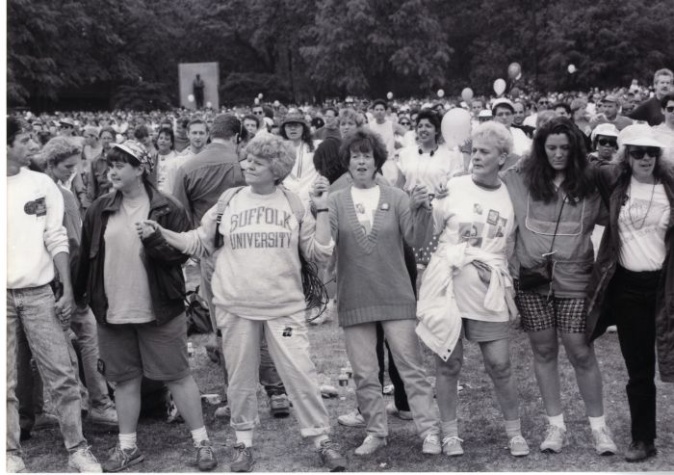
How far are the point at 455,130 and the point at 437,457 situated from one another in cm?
323

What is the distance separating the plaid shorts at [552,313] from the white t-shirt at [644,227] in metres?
0.35

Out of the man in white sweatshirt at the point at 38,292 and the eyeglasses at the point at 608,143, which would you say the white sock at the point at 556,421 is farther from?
the man in white sweatshirt at the point at 38,292

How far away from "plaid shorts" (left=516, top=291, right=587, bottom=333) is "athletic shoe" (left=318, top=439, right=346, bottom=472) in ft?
4.08

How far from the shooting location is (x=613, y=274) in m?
4.53

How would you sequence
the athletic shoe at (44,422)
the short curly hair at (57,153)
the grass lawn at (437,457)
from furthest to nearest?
the short curly hair at (57,153) < the athletic shoe at (44,422) < the grass lawn at (437,457)

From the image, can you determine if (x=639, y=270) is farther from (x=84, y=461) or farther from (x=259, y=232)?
(x=84, y=461)

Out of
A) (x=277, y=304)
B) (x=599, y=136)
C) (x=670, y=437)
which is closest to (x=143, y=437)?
(x=277, y=304)

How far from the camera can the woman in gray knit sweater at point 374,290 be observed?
477cm

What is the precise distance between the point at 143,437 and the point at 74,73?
43.3 m

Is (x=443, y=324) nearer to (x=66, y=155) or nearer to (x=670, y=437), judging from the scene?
(x=670, y=437)

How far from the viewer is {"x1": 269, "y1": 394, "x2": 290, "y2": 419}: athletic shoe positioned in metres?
5.55

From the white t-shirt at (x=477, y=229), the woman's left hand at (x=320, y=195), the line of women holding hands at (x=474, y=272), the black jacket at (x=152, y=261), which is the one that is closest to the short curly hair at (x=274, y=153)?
the line of women holding hands at (x=474, y=272)

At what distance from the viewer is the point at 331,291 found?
23.2ft

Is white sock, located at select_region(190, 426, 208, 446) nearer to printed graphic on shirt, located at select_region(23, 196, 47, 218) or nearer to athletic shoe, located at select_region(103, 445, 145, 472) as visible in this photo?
athletic shoe, located at select_region(103, 445, 145, 472)
